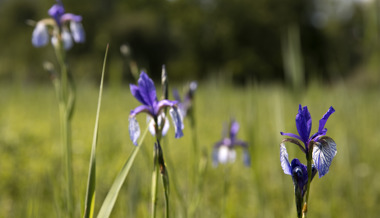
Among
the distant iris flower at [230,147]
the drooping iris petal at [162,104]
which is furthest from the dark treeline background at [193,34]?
the drooping iris petal at [162,104]

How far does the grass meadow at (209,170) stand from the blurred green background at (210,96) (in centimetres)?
1

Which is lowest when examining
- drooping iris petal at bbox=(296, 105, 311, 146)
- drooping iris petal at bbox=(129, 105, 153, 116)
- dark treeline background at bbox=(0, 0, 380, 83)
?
drooping iris petal at bbox=(296, 105, 311, 146)

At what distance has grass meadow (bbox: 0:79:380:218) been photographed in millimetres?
1270

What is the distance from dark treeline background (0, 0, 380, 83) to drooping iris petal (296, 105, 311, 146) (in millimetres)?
15431

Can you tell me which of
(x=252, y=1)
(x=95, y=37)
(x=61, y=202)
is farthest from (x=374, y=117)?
(x=252, y=1)

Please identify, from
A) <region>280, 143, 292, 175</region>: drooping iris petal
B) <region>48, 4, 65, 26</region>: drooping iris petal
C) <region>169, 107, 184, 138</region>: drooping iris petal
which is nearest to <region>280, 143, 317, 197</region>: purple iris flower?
<region>280, 143, 292, 175</region>: drooping iris petal

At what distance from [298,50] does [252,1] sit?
860 inches

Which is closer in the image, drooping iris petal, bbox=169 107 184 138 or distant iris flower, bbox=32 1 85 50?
drooping iris petal, bbox=169 107 184 138

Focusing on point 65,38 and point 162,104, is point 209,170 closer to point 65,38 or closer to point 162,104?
point 65,38

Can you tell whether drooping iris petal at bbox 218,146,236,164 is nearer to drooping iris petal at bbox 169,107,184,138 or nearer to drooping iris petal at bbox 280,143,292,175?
drooping iris petal at bbox 169,107,184,138

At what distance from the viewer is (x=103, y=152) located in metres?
3.30

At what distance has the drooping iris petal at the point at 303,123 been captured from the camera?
57 centimetres

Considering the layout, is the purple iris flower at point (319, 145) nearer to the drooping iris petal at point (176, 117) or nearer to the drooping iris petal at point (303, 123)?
the drooping iris petal at point (303, 123)

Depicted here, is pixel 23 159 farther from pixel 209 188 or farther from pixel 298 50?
pixel 298 50
